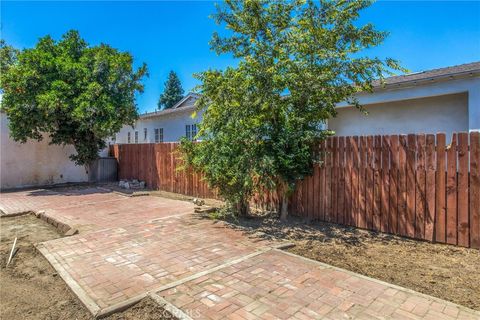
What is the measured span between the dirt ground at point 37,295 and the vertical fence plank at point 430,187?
181 inches

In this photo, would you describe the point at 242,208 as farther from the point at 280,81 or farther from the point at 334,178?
the point at 280,81

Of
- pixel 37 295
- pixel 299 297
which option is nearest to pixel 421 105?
pixel 299 297

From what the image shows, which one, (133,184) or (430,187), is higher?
(430,187)

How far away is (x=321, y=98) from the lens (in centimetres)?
616

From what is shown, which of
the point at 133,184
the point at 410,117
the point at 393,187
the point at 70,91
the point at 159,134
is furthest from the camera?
the point at 159,134

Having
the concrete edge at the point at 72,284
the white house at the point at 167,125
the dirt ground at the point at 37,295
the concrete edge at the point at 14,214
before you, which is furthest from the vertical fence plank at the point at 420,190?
the white house at the point at 167,125

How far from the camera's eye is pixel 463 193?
4895 millimetres

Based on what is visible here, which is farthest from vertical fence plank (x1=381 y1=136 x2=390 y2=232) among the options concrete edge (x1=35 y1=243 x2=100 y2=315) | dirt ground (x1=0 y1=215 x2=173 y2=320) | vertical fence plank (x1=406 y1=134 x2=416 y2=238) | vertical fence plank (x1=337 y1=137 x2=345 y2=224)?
concrete edge (x1=35 y1=243 x2=100 y2=315)

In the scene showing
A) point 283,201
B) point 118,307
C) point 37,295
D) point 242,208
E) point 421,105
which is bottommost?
point 37,295

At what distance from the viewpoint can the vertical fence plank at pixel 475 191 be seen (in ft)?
15.6

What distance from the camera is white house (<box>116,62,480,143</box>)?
812 cm

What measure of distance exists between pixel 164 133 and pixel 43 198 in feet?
30.3

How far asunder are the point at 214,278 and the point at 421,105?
899 centimetres

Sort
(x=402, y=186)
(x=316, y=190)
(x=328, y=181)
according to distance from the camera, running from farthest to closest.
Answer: (x=316, y=190), (x=328, y=181), (x=402, y=186)
